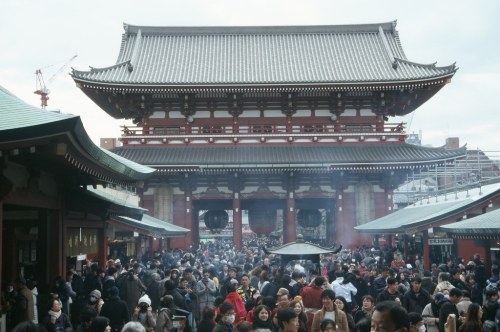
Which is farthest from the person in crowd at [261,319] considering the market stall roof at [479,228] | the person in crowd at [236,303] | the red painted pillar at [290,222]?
the red painted pillar at [290,222]

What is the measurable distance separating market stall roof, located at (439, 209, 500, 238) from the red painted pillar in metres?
14.1

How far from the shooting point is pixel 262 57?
38188mm

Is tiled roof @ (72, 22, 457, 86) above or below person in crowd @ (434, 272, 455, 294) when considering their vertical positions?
above

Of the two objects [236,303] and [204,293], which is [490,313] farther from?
[204,293]

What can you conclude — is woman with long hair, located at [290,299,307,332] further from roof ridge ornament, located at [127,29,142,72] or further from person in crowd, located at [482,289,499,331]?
roof ridge ornament, located at [127,29,142,72]

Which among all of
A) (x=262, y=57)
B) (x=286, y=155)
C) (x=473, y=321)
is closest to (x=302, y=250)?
(x=473, y=321)

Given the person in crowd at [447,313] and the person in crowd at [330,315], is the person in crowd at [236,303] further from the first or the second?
the person in crowd at [447,313]

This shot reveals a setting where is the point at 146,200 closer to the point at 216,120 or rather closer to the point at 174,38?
the point at 216,120

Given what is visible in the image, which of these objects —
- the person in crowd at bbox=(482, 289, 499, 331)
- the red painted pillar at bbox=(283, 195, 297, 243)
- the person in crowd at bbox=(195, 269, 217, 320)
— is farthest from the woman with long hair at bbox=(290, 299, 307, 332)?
the red painted pillar at bbox=(283, 195, 297, 243)

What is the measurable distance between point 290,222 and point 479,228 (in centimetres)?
1715

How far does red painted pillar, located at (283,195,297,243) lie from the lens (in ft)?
105

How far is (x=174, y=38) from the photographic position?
1594 inches

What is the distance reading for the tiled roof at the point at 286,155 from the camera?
102 feet

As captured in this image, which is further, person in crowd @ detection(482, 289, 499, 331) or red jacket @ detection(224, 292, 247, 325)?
red jacket @ detection(224, 292, 247, 325)
